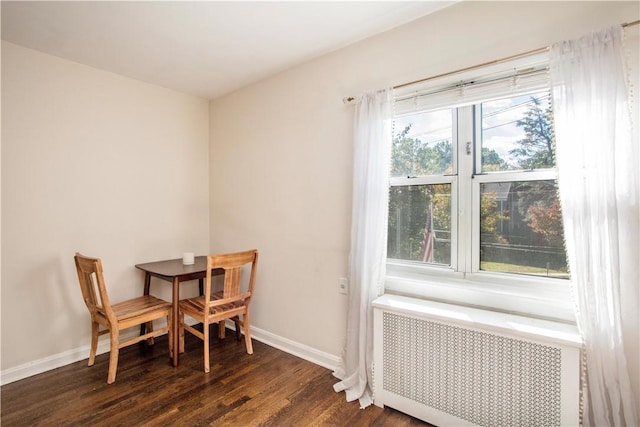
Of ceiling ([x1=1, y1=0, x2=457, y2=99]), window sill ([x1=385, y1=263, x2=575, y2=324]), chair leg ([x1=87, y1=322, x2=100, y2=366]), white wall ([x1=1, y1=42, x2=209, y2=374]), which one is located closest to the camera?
window sill ([x1=385, y1=263, x2=575, y2=324])

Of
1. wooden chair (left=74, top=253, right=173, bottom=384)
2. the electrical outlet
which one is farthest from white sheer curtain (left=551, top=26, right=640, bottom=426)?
wooden chair (left=74, top=253, right=173, bottom=384)

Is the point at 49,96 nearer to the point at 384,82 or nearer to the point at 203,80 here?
the point at 203,80

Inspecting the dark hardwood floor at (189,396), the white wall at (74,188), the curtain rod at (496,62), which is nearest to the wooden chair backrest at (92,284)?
the white wall at (74,188)

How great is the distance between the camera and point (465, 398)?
1652 millimetres

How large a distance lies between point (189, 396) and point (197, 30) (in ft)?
8.05

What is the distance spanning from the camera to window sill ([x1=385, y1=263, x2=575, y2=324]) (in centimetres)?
162

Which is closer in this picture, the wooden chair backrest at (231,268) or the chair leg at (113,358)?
the chair leg at (113,358)

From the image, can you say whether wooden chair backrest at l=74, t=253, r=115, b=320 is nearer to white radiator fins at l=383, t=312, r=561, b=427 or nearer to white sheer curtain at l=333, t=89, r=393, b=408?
white sheer curtain at l=333, t=89, r=393, b=408

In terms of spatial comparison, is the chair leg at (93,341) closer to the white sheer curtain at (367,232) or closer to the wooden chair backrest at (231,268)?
the wooden chair backrest at (231,268)

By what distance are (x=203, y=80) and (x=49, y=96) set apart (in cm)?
119

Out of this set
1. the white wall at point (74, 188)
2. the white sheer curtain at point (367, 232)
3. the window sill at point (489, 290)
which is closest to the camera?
the window sill at point (489, 290)

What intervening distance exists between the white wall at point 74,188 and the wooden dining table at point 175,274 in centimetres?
15

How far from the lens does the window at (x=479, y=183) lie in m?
1.73

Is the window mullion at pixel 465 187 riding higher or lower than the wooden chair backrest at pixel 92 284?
higher
